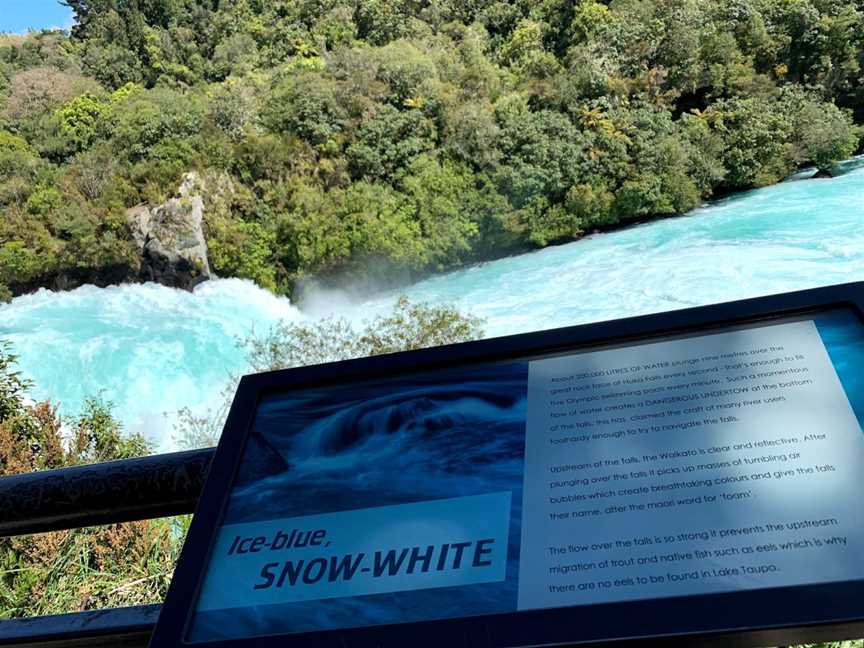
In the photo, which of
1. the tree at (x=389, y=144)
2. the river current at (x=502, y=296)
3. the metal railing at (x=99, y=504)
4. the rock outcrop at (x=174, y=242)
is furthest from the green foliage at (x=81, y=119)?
the metal railing at (x=99, y=504)

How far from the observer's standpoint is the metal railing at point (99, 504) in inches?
32.6

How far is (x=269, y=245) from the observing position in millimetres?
15414

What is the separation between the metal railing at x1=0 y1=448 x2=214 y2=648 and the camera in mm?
828

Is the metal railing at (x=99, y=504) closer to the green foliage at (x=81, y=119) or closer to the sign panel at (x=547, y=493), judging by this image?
the sign panel at (x=547, y=493)

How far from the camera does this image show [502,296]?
13086 mm

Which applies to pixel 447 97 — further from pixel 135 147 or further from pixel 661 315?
pixel 661 315

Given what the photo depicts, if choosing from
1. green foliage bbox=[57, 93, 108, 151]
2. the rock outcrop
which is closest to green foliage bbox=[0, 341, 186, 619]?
the rock outcrop

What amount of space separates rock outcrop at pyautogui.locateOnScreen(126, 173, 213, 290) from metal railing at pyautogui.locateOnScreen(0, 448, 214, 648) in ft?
47.8

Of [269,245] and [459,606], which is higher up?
[459,606]

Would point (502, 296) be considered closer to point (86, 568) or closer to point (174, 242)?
point (174, 242)

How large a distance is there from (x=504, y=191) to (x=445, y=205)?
1107mm

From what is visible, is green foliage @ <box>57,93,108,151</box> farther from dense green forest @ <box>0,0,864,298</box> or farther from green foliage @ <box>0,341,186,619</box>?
green foliage @ <box>0,341,186,619</box>

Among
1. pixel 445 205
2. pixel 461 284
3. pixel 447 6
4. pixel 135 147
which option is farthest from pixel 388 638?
pixel 447 6

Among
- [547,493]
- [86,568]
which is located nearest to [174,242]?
[86,568]
